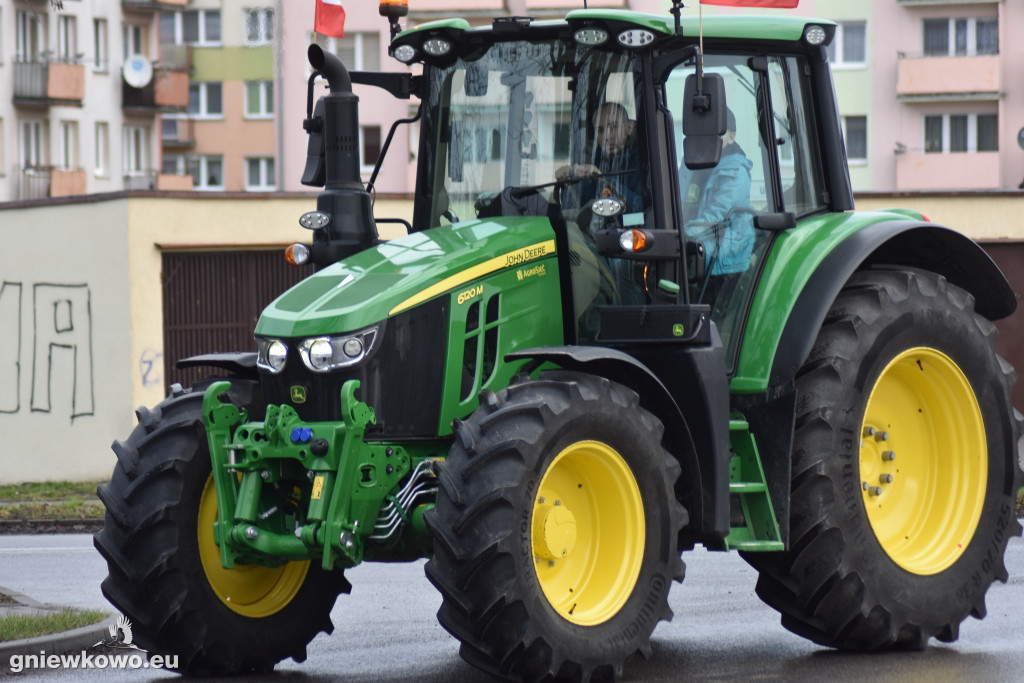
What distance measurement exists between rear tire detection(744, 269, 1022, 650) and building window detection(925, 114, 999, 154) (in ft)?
146

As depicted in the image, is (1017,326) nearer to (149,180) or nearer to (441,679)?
(441,679)

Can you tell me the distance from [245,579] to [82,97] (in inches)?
2075

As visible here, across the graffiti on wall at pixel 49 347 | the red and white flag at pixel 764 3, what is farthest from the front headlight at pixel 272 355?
the graffiti on wall at pixel 49 347

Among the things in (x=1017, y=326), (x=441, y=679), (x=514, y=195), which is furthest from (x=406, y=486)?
(x=1017, y=326)

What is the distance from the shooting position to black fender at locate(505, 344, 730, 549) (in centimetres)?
788

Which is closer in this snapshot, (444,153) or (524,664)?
(524,664)

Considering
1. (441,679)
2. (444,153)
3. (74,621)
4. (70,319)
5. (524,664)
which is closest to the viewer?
(524,664)

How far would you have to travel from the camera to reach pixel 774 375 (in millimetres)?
8328

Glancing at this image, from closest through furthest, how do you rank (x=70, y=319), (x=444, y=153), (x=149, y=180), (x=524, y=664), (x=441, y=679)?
(x=524, y=664) → (x=441, y=679) → (x=444, y=153) → (x=70, y=319) → (x=149, y=180)

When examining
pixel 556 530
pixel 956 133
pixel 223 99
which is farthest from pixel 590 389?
pixel 223 99

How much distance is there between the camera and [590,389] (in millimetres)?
7383

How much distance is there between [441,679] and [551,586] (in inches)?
34.2

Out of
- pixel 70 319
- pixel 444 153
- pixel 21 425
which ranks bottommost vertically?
pixel 21 425

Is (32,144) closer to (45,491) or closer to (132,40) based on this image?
(132,40)
